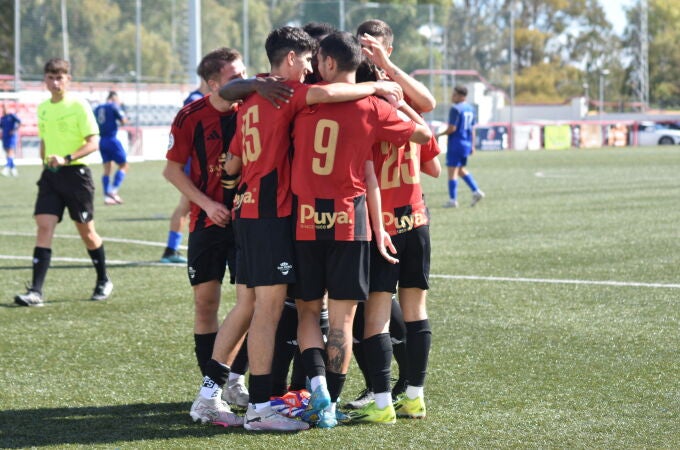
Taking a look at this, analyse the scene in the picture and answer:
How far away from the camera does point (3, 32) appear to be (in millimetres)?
49062

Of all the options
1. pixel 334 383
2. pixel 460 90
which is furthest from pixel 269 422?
pixel 460 90

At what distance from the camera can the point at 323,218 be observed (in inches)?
202

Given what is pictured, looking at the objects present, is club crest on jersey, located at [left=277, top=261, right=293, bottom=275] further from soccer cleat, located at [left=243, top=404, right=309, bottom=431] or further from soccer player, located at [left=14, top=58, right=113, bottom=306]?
soccer player, located at [left=14, top=58, right=113, bottom=306]

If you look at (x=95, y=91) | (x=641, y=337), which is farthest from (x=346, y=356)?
(x=95, y=91)

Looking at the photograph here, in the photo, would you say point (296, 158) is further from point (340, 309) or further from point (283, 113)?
point (340, 309)

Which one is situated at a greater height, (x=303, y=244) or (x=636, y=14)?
(x=636, y=14)

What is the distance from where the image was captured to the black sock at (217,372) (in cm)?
554

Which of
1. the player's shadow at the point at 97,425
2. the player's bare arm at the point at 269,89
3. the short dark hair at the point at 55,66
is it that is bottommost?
the player's shadow at the point at 97,425

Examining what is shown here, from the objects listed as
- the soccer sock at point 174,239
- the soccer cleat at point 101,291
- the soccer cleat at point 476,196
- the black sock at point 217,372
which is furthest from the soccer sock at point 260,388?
the soccer cleat at point 476,196

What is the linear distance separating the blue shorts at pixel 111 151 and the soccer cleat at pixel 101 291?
1147cm

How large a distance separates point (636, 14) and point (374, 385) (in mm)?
100388

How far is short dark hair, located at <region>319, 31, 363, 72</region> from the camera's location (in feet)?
16.7

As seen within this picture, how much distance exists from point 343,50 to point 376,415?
70.6 inches

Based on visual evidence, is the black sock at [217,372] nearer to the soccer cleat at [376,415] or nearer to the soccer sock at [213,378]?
the soccer sock at [213,378]
